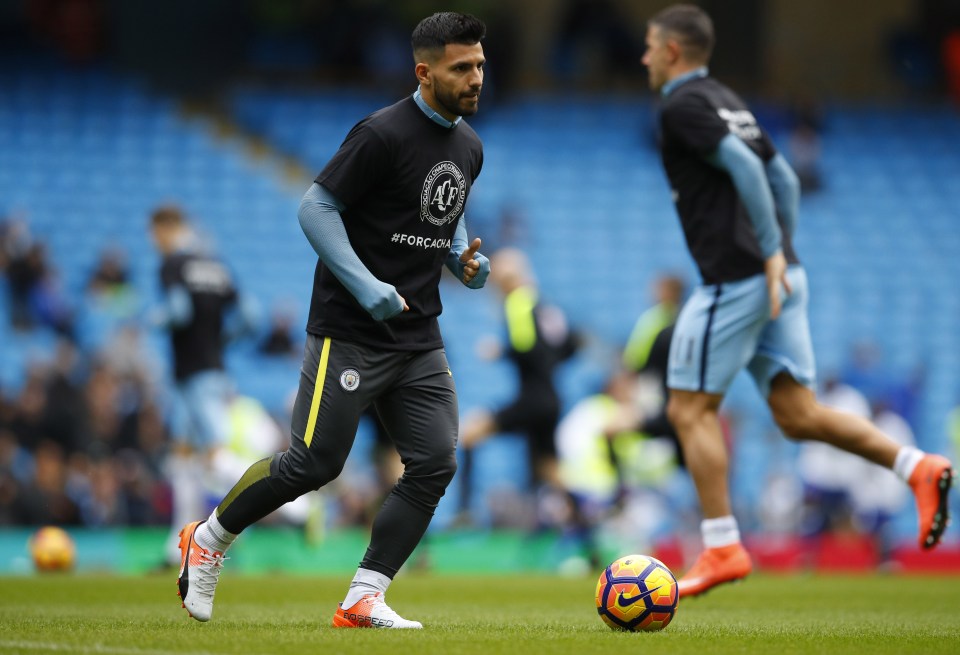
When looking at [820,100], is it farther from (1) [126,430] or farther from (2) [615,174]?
(1) [126,430]

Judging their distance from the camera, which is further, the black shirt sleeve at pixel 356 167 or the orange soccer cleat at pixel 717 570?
the orange soccer cleat at pixel 717 570

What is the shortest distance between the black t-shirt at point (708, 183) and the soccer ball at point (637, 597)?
198 cm

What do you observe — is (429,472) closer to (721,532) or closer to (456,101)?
(456,101)

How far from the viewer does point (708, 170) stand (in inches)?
276

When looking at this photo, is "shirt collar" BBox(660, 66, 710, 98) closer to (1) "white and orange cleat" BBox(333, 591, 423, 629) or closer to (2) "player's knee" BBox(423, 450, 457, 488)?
(2) "player's knee" BBox(423, 450, 457, 488)

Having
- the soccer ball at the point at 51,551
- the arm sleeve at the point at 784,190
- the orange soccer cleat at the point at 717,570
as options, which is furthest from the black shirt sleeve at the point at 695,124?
the soccer ball at the point at 51,551

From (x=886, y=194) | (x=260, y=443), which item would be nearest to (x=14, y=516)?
(x=260, y=443)

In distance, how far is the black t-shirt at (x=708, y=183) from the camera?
6.85 metres

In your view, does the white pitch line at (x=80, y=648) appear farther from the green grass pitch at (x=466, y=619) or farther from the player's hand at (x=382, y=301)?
the player's hand at (x=382, y=301)

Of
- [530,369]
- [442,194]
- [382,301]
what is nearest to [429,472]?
[382,301]

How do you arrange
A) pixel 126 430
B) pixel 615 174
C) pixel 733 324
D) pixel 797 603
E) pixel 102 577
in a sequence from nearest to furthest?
pixel 733 324 < pixel 797 603 < pixel 102 577 < pixel 126 430 < pixel 615 174

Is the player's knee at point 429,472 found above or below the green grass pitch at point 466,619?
above

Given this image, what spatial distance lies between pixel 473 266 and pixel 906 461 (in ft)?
8.29

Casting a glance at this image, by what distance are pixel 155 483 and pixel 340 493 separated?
1926mm
